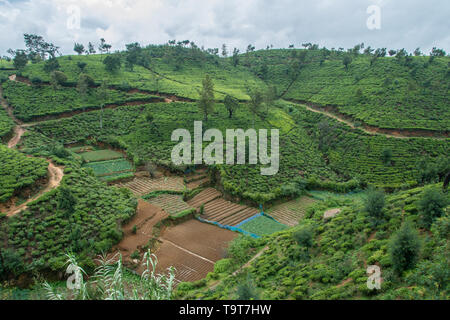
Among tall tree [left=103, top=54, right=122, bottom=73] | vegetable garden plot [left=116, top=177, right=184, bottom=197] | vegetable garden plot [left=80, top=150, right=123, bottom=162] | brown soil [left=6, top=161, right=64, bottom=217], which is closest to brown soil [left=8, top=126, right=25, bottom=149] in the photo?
vegetable garden plot [left=80, top=150, right=123, bottom=162]

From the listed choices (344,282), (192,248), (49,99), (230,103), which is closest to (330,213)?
(344,282)

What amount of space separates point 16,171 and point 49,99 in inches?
1141

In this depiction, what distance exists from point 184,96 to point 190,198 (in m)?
31.8

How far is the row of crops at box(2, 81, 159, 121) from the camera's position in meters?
42.6

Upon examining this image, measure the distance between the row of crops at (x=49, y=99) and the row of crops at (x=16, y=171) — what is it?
1848cm

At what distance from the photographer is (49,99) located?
152 feet

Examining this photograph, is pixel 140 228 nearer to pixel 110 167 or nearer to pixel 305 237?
pixel 110 167

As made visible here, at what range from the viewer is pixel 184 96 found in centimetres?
5566

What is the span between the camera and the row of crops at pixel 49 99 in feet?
140

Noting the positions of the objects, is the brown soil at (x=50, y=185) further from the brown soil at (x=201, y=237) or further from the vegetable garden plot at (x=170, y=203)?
the brown soil at (x=201, y=237)

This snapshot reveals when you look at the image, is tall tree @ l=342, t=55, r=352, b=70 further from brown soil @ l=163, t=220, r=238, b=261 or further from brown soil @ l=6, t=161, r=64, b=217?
brown soil @ l=6, t=161, r=64, b=217

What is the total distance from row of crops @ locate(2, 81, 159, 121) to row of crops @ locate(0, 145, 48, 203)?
60.6ft

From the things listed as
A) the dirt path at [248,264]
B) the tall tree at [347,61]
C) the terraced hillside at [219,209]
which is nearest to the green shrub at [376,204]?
the dirt path at [248,264]
